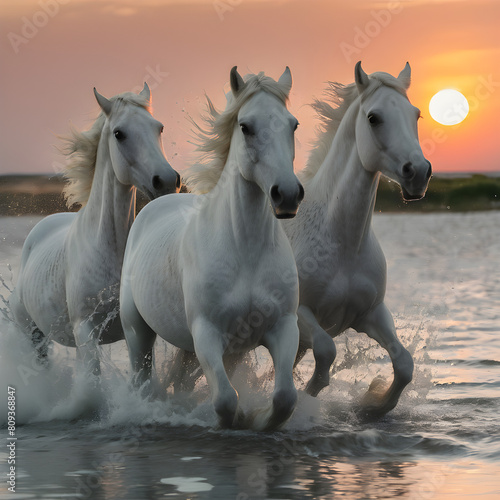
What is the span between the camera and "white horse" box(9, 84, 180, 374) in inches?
263

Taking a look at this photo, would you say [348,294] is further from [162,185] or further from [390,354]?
[162,185]

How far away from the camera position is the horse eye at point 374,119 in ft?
19.9

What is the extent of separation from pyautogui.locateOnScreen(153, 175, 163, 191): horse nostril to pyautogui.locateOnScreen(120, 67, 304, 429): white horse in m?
0.81

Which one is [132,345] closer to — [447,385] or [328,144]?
[328,144]

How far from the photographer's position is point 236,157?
18.0 ft

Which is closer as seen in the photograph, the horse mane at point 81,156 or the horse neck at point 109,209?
the horse neck at point 109,209

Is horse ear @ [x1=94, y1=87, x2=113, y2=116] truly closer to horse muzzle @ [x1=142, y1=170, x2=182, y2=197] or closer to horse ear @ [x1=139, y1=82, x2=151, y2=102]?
horse ear @ [x1=139, y1=82, x2=151, y2=102]

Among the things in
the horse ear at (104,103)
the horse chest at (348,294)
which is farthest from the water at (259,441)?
the horse ear at (104,103)

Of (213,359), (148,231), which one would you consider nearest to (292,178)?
(213,359)

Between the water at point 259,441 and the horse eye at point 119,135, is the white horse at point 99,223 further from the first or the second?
the water at point 259,441

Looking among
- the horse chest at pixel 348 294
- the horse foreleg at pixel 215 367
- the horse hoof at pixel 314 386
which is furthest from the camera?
the horse hoof at pixel 314 386

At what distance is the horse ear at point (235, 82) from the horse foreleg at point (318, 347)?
5.23ft

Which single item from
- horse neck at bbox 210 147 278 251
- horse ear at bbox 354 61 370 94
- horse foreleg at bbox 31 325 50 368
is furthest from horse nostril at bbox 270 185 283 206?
horse foreleg at bbox 31 325 50 368

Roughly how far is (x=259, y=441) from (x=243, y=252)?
110cm
